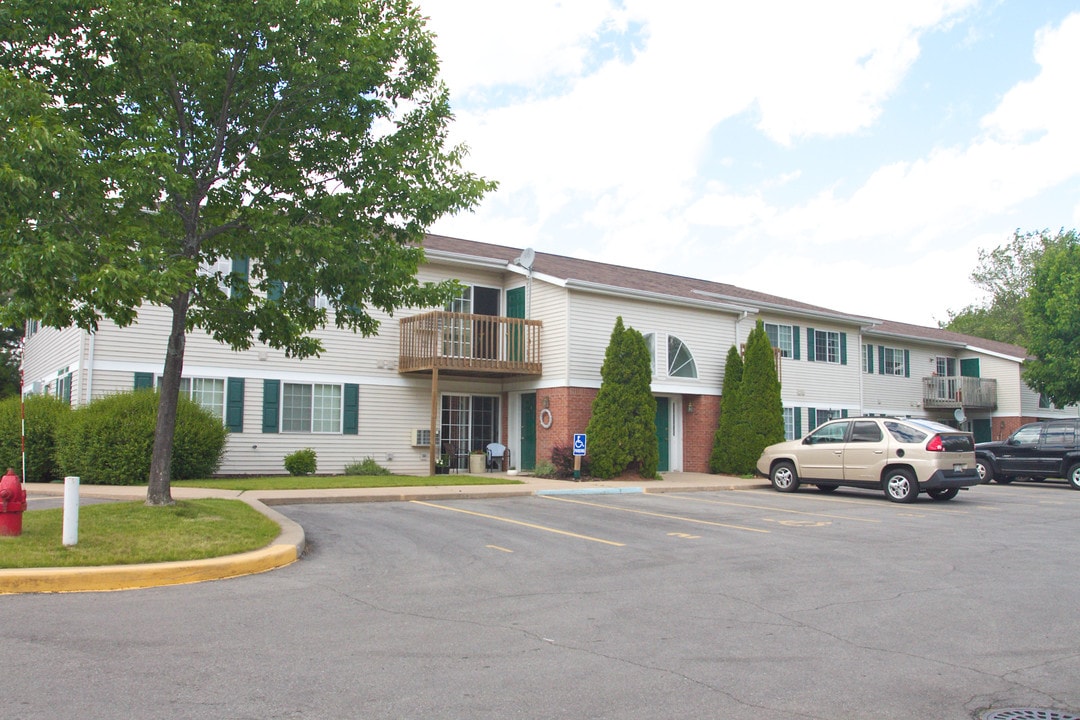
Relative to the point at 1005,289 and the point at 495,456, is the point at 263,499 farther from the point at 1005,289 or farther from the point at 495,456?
the point at 1005,289

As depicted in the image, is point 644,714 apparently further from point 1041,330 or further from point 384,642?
point 1041,330

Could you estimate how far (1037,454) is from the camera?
76.0 feet

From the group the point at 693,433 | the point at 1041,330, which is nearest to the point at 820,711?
the point at 693,433

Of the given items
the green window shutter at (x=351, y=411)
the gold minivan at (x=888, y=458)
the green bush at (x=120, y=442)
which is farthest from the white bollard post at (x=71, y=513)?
the gold minivan at (x=888, y=458)

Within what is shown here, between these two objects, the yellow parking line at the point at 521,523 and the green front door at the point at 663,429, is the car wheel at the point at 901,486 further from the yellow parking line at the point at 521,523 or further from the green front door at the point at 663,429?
the yellow parking line at the point at 521,523

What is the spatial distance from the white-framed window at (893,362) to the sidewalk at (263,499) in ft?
42.9

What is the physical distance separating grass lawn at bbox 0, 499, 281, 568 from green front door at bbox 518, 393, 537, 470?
1222cm

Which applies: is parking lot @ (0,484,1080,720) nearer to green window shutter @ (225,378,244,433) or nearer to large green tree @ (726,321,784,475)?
green window shutter @ (225,378,244,433)

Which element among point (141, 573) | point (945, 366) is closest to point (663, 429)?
point (945, 366)

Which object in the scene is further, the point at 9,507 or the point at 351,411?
the point at 351,411

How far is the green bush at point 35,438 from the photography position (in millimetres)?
17531

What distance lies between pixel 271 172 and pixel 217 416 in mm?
9809

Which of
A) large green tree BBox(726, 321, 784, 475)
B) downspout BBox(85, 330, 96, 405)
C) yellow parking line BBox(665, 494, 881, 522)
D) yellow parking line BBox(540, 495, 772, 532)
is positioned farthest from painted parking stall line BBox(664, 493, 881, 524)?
downspout BBox(85, 330, 96, 405)

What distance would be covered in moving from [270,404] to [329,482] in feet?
12.5
